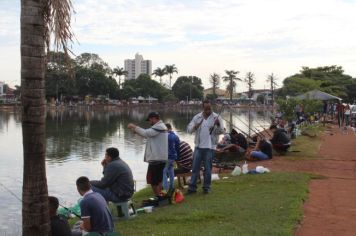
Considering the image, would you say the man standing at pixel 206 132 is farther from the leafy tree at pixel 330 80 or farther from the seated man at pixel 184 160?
the leafy tree at pixel 330 80

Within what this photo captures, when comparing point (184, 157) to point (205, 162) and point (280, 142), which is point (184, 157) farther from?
point (280, 142)

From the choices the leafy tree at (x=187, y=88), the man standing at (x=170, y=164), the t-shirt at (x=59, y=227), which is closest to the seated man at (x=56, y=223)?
the t-shirt at (x=59, y=227)

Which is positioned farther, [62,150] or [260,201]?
[62,150]

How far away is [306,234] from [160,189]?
11.8ft

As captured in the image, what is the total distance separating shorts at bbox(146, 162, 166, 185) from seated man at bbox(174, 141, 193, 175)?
1475 millimetres

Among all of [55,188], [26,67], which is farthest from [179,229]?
[55,188]

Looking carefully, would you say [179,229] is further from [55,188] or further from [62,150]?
[62,150]

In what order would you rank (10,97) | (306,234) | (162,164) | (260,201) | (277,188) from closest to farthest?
(306,234)
(260,201)
(162,164)
(277,188)
(10,97)

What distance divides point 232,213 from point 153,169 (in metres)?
2.09

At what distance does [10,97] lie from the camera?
118 metres

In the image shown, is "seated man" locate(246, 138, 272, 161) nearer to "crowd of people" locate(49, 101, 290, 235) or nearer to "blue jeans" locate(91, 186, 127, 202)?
"crowd of people" locate(49, 101, 290, 235)

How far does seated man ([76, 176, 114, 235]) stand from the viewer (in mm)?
5988

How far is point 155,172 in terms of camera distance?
9773 mm

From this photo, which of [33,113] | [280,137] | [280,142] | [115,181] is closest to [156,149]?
[115,181]
